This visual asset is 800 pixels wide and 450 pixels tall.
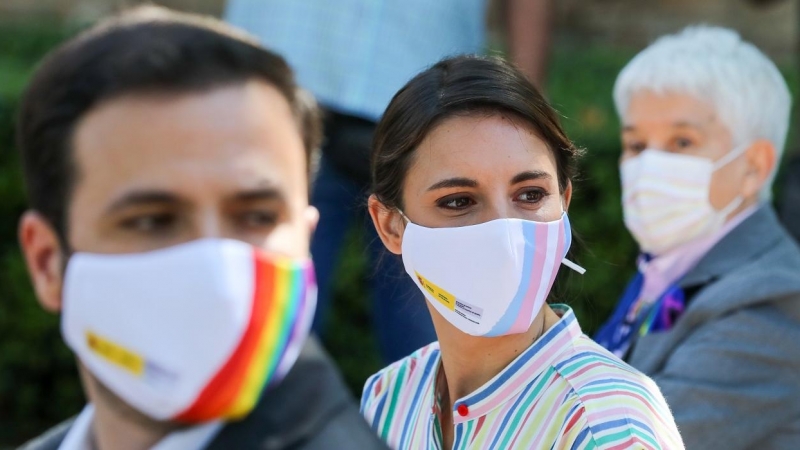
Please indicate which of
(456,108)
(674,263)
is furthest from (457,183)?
(674,263)

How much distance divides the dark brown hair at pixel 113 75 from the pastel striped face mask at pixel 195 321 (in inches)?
7.6

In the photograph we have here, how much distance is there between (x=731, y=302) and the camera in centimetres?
257

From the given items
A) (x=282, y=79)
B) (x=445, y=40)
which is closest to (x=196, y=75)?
(x=282, y=79)

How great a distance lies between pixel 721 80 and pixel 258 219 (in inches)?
65.9

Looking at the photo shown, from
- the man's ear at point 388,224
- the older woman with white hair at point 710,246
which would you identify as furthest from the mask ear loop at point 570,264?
the older woman with white hair at point 710,246

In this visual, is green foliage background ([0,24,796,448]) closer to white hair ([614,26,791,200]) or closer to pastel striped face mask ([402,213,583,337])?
white hair ([614,26,791,200])

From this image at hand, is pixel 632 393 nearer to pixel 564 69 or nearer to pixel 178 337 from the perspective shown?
pixel 178 337

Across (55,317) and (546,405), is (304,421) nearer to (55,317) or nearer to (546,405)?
(546,405)

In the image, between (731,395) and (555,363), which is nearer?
(555,363)

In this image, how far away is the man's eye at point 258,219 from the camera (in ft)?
5.61

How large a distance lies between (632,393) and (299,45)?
2.16m

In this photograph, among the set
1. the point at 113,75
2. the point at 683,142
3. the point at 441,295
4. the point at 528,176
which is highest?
the point at 113,75

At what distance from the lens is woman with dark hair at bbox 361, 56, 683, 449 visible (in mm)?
2006

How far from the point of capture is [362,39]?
3658 mm
